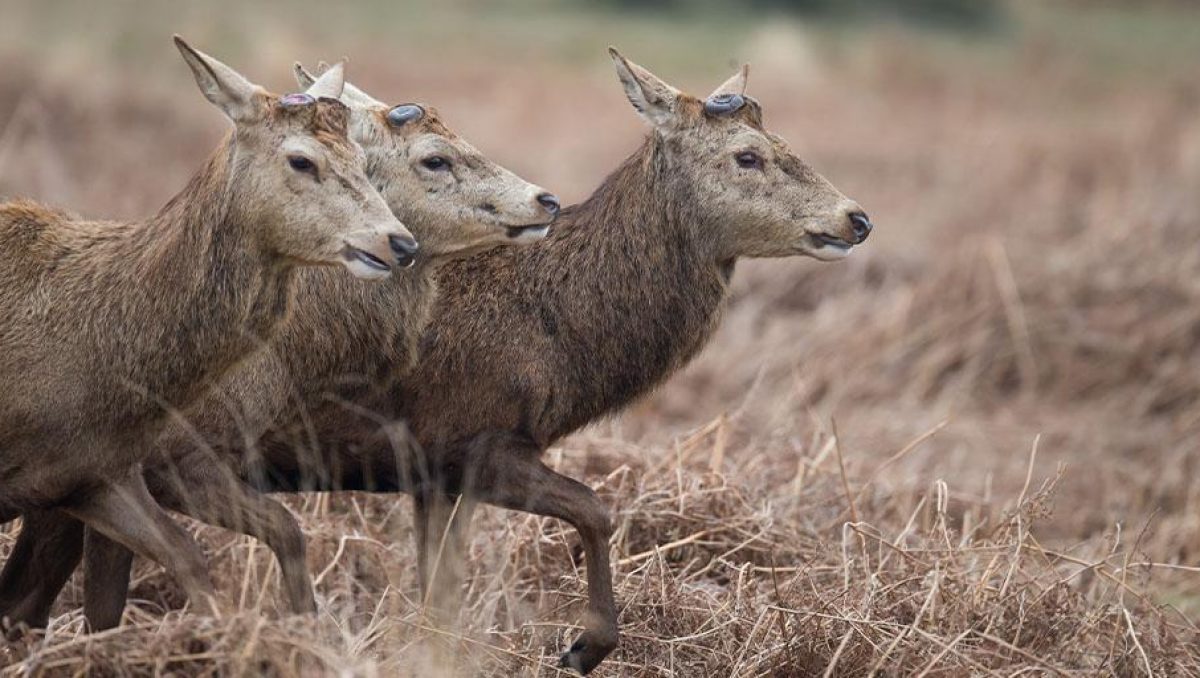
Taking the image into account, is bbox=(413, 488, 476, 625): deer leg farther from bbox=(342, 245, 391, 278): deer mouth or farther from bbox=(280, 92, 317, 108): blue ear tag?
bbox=(280, 92, 317, 108): blue ear tag

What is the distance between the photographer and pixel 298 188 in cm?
677

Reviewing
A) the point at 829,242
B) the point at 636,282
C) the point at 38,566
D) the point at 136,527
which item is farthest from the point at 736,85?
the point at 38,566

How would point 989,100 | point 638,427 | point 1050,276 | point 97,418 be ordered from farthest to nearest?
point 989,100 → point 1050,276 → point 638,427 → point 97,418

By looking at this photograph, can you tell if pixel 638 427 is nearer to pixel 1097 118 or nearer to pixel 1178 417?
pixel 1178 417

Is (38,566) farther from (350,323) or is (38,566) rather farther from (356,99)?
(356,99)

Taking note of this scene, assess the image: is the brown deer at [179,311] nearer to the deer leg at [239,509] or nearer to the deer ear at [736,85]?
the deer leg at [239,509]

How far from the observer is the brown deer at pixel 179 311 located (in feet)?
22.2

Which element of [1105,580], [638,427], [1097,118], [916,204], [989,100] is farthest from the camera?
[989,100]

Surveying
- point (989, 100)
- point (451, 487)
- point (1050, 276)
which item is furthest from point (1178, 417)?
point (989, 100)

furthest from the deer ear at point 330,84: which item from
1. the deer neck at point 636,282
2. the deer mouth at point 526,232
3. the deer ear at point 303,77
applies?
the deer neck at point 636,282

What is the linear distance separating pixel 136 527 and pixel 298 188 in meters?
1.29

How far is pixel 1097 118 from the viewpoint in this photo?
2559 centimetres

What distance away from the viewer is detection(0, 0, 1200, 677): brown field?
7.54 meters

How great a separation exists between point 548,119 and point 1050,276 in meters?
9.94
